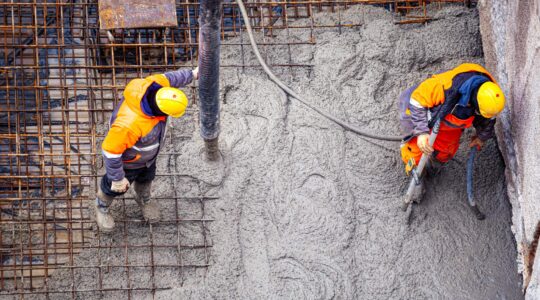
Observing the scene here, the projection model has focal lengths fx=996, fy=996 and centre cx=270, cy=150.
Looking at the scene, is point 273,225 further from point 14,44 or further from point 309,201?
point 14,44

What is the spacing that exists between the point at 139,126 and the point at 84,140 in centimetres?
207

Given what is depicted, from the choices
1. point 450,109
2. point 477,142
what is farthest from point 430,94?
point 477,142

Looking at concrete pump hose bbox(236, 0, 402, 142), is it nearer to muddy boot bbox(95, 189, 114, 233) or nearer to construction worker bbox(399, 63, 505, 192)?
construction worker bbox(399, 63, 505, 192)

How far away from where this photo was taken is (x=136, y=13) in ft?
28.3

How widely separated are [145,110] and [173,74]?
1.55 ft

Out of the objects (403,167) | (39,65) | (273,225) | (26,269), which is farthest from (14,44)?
(403,167)

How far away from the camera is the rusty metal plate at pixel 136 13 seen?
8.61m

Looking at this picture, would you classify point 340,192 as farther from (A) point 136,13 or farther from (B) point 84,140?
(B) point 84,140

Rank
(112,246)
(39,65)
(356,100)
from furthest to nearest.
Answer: (39,65) → (356,100) → (112,246)

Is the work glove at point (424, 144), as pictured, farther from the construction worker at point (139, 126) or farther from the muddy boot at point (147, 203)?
the muddy boot at point (147, 203)

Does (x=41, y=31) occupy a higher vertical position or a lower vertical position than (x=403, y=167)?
higher

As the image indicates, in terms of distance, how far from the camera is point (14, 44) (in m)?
9.18

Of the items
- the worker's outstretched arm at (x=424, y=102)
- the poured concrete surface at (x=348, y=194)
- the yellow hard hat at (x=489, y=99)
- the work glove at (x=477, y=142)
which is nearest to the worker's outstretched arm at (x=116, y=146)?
the poured concrete surface at (x=348, y=194)

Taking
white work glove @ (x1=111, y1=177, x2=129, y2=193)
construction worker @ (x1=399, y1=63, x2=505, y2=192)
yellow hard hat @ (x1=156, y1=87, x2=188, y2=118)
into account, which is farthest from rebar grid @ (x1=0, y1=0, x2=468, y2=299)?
construction worker @ (x1=399, y1=63, x2=505, y2=192)
